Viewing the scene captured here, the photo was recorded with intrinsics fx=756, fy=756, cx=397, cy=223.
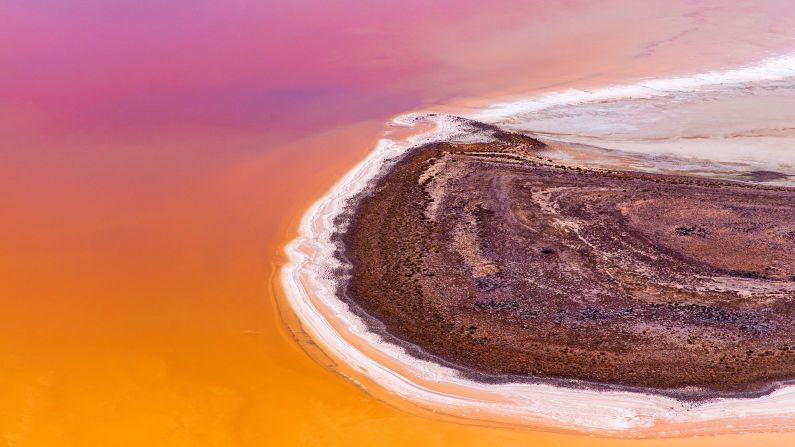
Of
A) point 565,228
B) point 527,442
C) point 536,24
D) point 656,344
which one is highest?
point 536,24

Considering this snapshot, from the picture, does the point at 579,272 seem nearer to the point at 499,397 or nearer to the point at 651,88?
the point at 499,397

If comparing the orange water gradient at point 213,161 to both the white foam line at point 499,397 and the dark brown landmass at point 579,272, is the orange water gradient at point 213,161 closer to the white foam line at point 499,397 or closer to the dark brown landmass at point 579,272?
the white foam line at point 499,397

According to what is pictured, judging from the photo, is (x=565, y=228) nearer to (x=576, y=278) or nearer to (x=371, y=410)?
(x=576, y=278)

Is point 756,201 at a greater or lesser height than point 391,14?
lesser

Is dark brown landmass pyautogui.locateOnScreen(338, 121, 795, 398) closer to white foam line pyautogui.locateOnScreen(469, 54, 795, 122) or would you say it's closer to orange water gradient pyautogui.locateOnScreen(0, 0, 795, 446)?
orange water gradient pyautogui.locateOnScreen(0, 0, 795, 446)

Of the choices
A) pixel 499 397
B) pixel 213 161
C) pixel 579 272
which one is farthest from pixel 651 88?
pixel 499 397

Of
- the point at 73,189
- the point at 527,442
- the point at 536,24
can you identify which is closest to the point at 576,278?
the point at 527,442

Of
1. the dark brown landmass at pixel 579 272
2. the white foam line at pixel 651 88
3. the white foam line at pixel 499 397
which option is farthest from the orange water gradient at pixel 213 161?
the dark brown landmass at pixel 579 272

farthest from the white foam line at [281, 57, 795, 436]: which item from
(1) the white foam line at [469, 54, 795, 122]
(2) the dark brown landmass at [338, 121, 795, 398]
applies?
(1) the white foam line at [469, 54, 795, 122]
